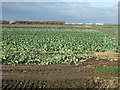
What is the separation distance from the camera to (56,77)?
28.7 ft

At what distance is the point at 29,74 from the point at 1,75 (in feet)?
3.81

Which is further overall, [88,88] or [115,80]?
[115,80]

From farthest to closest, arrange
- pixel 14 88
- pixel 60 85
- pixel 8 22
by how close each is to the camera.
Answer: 1. pixel 8 22
2. pixel 60 85
3. pixel 14 88

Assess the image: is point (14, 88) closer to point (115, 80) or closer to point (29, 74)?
point (29, 74)

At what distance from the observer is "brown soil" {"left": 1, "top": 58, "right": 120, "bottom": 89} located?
7.71m

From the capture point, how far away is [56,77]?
8734mm

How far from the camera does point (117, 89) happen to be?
24.2ft

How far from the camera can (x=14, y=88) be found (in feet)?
23.6

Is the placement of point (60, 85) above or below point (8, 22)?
below

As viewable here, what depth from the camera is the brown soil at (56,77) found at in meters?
7.71

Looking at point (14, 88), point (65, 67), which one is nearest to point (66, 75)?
point (65, 67)

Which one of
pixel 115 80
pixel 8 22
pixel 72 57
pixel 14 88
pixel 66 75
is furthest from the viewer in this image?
pixel 8 22

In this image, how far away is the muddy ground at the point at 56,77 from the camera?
7696 mm

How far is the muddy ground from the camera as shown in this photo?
25.2 ft
